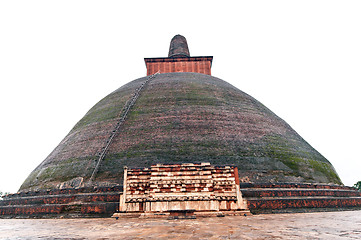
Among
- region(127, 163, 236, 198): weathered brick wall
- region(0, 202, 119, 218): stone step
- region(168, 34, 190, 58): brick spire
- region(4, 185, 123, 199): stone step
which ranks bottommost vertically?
region(0, 202, 119, 218): stone step

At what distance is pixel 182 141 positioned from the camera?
10648 mm

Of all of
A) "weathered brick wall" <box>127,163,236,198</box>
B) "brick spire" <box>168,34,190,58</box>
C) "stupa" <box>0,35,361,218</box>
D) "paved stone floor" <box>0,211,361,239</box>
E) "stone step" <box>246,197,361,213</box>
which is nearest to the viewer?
"paved stone floor" <box>0,211,361,239</box>

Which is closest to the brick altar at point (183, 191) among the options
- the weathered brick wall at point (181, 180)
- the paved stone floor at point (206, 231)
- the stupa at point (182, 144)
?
the weathered brick wall at point (181, 180)

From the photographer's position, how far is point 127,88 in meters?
16.2

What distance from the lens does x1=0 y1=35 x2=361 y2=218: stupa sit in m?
9.71

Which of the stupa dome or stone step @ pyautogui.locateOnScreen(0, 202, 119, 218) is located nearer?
stone step @ pyautogui.locateOnScreen(0, 202, 119, 218)

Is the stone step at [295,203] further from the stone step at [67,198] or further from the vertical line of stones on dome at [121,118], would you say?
the vertical line of stones on dome at [121,118]

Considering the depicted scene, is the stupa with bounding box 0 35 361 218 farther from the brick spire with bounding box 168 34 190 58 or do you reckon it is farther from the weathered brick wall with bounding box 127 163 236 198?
the brick spire with bounding box 168 34 190 58

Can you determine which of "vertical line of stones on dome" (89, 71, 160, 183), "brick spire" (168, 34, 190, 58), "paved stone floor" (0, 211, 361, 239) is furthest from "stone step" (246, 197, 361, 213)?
"brick spire" (168, 34, 190, 58)

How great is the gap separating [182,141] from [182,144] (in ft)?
0.65

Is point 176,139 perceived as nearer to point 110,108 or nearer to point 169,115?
point 169,115

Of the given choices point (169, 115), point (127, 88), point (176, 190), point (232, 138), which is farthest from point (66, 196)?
point (127, 88)

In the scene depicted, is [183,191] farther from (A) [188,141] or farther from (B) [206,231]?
(B) [206,231]

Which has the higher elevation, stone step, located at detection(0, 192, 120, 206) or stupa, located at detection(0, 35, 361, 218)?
stupa, located at detection(0, 35, 361, 218)
